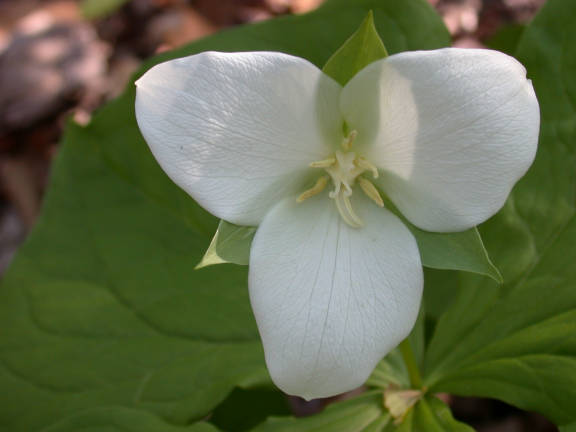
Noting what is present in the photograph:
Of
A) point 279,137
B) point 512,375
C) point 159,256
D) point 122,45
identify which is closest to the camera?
point 279,137

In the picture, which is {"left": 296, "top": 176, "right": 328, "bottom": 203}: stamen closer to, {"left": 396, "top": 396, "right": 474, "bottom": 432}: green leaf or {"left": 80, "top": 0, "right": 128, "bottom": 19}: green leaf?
{"left": 396, "top": 396, "right": 474, "bottom": 432}: green leaf

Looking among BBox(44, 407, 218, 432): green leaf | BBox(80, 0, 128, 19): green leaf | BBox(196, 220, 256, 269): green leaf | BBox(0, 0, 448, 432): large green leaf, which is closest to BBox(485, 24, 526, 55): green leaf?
BBox(0, 0, 448, 432): large green leaf

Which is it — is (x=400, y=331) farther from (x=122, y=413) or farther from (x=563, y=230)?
(x=122, y=413)

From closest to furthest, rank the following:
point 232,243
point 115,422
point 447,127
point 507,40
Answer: point 447,127, point 232,243, point 115,422, point 507,40

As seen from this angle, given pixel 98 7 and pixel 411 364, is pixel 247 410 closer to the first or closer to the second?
pixel 411 364

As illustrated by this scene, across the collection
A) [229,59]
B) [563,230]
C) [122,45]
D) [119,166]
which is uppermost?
[229,59]

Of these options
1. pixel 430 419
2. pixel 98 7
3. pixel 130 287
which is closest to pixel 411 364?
pixel 430 419

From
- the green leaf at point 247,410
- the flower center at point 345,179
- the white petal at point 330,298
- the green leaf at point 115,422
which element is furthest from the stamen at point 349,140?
the green leaf at point 247,410

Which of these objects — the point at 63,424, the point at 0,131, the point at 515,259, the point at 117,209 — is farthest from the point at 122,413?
the point at 0,131
